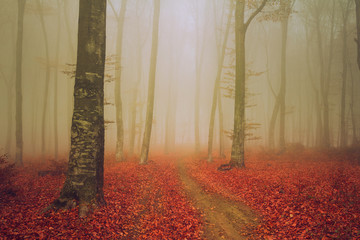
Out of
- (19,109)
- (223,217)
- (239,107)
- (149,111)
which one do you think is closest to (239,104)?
(239,107)

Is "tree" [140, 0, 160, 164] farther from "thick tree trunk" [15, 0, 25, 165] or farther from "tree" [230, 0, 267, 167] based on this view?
"thick tree trunk" [15, 0, 25, 165]

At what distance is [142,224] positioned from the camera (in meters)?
5.21

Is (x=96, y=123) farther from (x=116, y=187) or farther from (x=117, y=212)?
(x=116, y=187)

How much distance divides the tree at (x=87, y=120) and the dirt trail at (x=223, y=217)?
131 inches

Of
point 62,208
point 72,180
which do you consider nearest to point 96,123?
point 72,180

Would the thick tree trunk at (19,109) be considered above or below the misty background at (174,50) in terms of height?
below

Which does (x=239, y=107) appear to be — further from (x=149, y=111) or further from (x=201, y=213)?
(x=201, y=213)

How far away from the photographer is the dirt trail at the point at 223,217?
15.8 ft

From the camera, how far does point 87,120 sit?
5293 millimetres

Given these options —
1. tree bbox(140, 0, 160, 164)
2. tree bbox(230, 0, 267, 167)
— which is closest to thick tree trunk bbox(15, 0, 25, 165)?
tree bbox(140, 0, 160, 164)

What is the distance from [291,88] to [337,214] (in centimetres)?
4237

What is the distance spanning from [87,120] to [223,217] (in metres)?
5.07

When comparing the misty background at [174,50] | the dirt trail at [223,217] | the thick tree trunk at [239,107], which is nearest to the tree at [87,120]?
the dirt trail at [223,217]

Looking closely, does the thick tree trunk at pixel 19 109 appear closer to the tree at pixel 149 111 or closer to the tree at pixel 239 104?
the tree at pixel 149 111
